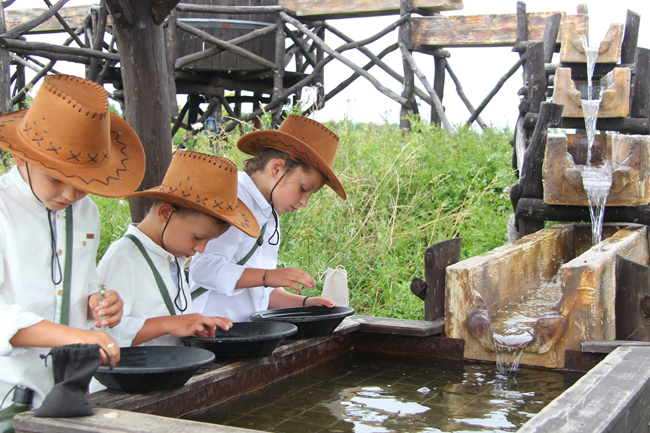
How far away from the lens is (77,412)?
2.01 m

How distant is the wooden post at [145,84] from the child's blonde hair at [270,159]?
74 cm

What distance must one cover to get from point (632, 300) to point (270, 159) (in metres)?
2.18

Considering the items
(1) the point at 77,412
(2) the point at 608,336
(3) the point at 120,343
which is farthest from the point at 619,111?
(1) the point at 77,412

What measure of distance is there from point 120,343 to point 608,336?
263 cm

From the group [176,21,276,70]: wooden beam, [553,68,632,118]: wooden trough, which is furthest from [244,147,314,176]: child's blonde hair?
[176,21,276,70]: wooden beam

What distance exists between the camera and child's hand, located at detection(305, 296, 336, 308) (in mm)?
3496

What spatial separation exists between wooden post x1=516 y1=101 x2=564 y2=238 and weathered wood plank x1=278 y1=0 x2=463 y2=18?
464 cm

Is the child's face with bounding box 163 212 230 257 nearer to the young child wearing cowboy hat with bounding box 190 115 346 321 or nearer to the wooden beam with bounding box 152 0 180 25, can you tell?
the young child wearing cowboy hat with bounding box 190 115 346 321

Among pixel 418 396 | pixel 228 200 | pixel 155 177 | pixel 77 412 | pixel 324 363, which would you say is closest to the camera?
pixel 77 412

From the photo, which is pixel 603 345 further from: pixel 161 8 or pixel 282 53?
pixel 282 53

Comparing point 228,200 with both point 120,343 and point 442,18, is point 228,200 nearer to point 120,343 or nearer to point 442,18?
point 120,343

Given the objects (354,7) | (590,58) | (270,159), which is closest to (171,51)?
(354,7)

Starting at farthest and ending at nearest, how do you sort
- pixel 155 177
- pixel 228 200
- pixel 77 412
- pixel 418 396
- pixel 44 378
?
1. pixel 155 177
2. pixel 418 396
3. pixel 228 200
4. pixel 44 378
5. pixel 77 412

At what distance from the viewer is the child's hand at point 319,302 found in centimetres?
350
